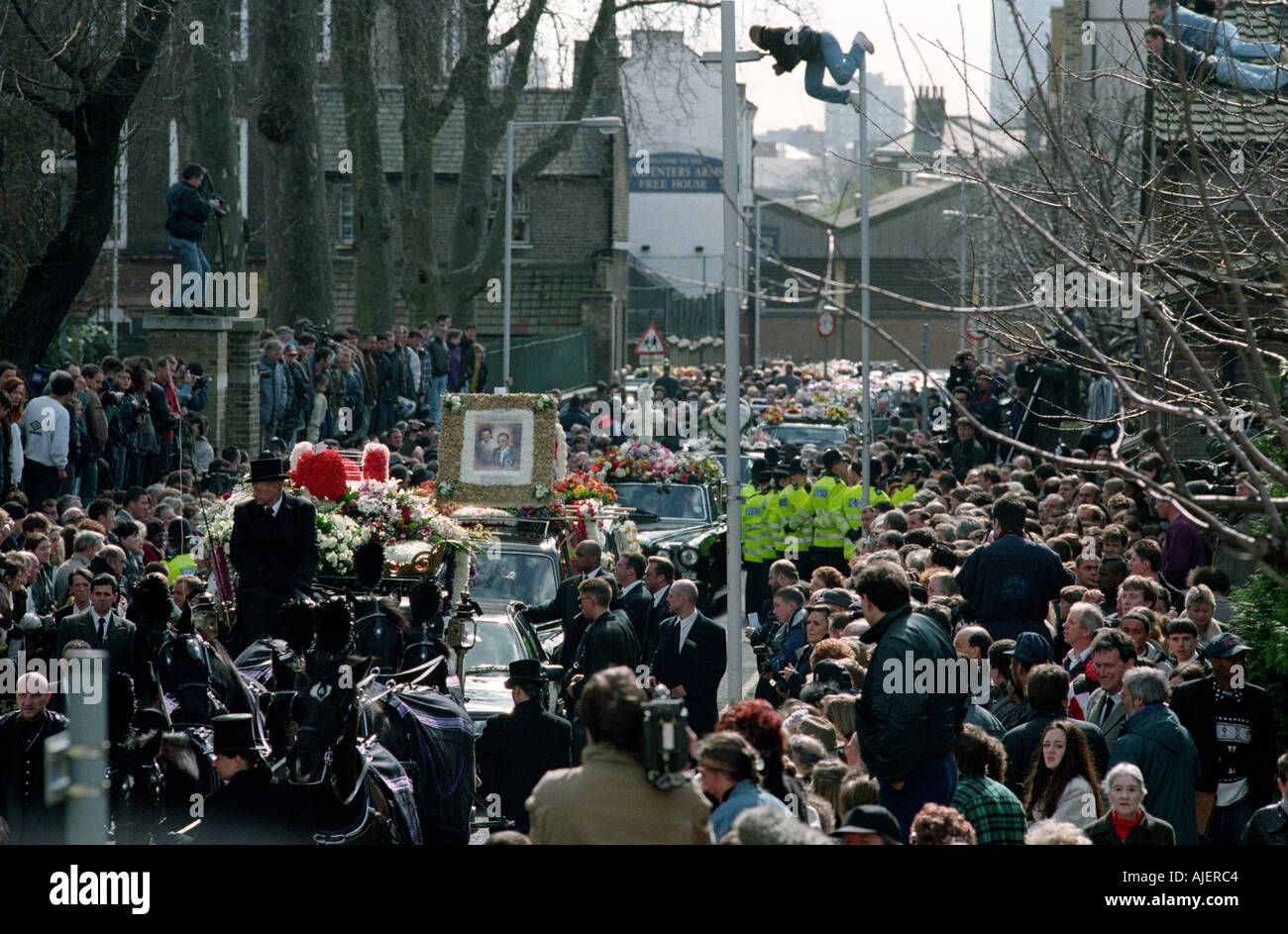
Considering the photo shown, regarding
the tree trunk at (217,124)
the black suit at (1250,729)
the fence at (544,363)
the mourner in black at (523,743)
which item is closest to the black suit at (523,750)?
the mourner in black at (523,743)

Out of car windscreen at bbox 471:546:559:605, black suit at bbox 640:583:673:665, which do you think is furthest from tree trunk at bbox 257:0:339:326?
black suit at bbox 640:583:673:665

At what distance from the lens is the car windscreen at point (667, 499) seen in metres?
21.0

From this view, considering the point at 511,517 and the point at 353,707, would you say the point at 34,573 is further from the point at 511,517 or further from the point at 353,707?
the point at 353,707

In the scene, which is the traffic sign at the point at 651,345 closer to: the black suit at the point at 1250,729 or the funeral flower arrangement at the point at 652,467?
the funeral flower arrangement at the point at 652,467

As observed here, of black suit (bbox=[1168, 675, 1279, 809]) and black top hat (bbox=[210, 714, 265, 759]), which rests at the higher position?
black top hat (bbox=[210, 714, 265, 759])

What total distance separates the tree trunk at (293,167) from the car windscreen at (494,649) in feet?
46.5

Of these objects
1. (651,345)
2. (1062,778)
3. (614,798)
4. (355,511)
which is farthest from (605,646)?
(651,345)

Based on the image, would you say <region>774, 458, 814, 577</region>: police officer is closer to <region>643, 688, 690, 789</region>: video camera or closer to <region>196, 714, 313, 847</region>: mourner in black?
<region>196, 714, 313, 847</region>: mourner in black

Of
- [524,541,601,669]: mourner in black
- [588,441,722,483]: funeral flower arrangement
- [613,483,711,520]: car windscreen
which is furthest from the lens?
[588,441,722,483]: funeral flower arrangement

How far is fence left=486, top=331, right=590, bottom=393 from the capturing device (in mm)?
37719

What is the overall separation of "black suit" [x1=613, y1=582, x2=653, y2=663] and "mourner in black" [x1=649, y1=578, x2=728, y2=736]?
90cm

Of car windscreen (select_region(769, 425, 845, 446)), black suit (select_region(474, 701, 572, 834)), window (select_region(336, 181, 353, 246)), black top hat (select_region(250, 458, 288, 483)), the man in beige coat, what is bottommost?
black suit (select_region(474, 701, 572, 834))

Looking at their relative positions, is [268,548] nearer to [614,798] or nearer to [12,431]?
[12,431]
